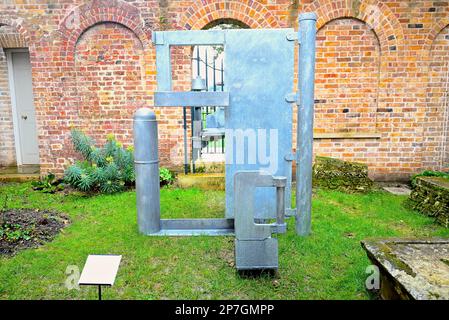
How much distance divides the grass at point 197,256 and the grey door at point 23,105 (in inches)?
106

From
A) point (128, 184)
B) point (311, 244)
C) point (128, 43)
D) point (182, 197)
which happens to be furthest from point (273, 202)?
point (128, 43)

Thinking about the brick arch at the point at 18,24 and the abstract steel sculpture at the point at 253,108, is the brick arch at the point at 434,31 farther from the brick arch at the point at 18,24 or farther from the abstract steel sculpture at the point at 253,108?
the brick arch at the point at 18,24

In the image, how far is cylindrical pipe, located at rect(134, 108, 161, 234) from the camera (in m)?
3.88

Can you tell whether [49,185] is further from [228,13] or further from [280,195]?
[280,195]

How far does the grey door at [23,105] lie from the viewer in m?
7.30

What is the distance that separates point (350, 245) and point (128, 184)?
4095 millimetres

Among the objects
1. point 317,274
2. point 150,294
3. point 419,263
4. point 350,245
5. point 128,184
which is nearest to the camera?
point 419,263

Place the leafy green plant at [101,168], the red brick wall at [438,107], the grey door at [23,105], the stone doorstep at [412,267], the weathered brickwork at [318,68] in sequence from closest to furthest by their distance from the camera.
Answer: the stone doorstep at [412,267]
the leafy green plant at [101,168]
the weathered brickwork at [318,68]
the red brick wall at [438,107]
the grey door at [23,105]

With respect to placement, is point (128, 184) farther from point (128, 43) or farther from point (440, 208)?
point (440, 208)

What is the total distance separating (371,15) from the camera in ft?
20.4

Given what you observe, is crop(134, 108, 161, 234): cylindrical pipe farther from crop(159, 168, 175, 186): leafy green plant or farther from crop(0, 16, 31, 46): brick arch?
crop(0, 16, 31, 46): brick arch

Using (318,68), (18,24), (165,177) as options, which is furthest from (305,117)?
(18,24)

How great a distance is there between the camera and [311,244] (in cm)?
371

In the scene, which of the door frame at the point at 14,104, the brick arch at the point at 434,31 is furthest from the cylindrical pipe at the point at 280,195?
the door frame at the point at 14,104
